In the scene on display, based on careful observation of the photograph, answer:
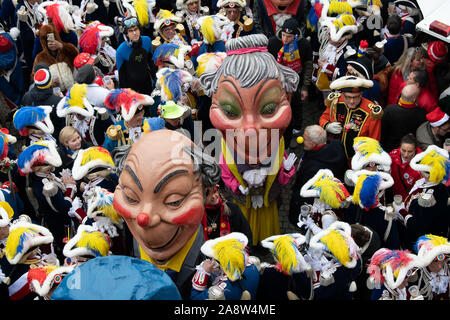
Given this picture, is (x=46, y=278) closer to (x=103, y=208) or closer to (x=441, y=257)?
(x=103, y=208)

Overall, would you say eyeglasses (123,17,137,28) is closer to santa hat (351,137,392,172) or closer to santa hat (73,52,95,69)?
santa hat (73,52,95,69)

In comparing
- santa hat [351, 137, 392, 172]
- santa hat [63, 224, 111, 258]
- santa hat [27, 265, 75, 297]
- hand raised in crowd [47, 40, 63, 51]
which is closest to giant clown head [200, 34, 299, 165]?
santa hat [351, 137, 392, 172]

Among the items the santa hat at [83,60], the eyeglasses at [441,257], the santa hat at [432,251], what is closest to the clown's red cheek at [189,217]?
the santa hat at [432,251]

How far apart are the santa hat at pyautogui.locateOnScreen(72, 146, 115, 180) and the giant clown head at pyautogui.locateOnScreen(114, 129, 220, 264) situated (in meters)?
0.88

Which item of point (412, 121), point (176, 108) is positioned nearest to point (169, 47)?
point (176, 108)

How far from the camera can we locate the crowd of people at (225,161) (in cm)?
359

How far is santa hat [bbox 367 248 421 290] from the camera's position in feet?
12.1

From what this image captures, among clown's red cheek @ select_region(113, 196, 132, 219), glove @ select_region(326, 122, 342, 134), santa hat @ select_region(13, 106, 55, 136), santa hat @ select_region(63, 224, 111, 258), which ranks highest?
clown's red cheek @ select_region(113, 196, 132, 219)

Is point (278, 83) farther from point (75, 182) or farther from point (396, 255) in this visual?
point (75, 182)

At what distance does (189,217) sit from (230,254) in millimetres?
403

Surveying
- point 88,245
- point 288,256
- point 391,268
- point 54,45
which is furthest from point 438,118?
point 54,45

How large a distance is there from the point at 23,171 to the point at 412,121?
4.24m

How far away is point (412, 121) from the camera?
585 cm

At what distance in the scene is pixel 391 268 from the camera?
12.3ft
